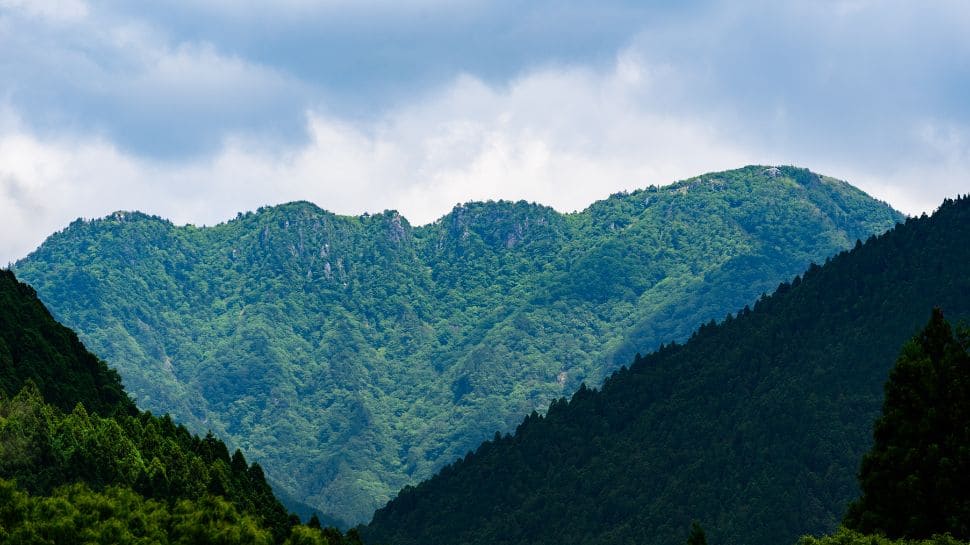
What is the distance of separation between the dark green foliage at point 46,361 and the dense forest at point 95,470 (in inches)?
5.2

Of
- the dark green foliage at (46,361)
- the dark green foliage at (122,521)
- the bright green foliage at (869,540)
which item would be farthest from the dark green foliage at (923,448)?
the dark green foliage at (46,361)

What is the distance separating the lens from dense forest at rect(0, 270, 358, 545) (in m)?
85.3

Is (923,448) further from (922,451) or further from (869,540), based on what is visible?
(869,540)

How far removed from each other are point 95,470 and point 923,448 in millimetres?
57627

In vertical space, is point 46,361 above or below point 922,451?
above

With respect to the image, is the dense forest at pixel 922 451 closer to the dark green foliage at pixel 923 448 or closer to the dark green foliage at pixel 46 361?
the dark green foliage at pixel 923 448

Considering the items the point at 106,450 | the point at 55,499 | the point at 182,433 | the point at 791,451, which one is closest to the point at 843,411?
the point at 791,451

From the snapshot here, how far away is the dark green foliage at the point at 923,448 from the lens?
70.8 meters

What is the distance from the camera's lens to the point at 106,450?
10431cm

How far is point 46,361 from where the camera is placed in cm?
12912

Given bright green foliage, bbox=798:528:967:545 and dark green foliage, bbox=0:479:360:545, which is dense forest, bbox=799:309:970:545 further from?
dark green foliage, bbox=0:479:360:545

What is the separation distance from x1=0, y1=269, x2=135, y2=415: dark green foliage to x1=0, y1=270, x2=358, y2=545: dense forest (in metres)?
0.13

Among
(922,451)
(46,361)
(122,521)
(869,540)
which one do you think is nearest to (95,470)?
A: (122,521)

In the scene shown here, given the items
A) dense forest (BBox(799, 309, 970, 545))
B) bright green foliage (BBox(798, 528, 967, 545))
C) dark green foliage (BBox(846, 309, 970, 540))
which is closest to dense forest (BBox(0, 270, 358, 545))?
bright green foliage (BBox(798, 528, 967, 545))
